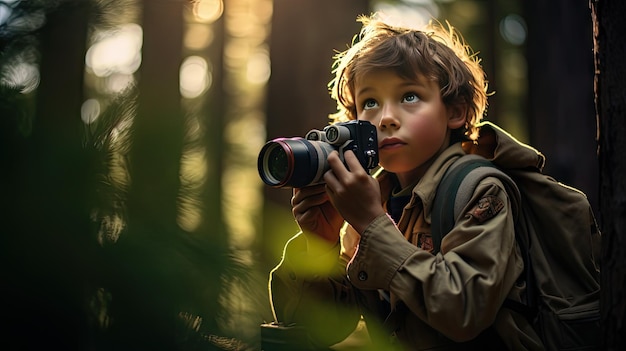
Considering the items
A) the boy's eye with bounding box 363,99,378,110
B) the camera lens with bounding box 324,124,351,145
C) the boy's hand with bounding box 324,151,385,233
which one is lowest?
the boy's hand with bounding box 324,151,385,233

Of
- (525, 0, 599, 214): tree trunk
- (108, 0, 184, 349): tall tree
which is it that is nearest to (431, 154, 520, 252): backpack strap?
(108, 0, 184, 349): tall tree

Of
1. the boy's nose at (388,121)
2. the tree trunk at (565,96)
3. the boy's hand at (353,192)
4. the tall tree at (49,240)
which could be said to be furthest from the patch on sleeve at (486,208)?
the tree trunk at (565,96)

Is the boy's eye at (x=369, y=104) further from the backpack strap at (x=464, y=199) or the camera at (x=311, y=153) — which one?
the backpack strap at (x=464, y=199)

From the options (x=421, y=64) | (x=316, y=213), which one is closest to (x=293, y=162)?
(x=316, y=213)

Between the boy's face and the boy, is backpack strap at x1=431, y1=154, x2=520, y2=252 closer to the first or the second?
the boy

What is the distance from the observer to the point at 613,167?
1009 millimetres

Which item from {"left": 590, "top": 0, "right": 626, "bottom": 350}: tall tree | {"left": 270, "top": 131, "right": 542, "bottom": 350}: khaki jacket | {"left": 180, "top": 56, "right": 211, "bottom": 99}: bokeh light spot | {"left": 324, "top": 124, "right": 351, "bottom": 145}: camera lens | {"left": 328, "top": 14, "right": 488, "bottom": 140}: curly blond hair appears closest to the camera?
{"left": 180, "top": 56, "right": 211, "bottom": 99}: bokeh light spot

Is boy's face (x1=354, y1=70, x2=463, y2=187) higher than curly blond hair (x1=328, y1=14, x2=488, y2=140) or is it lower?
lower

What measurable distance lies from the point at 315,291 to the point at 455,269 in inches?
20.4

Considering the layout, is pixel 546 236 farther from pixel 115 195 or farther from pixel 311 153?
pixel 115 195

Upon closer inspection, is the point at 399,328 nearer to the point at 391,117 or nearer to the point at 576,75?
the point at 391,117

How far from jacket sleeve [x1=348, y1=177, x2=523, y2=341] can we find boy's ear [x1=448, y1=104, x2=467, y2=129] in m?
0.30

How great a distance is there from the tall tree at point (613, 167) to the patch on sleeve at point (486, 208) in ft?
0.66

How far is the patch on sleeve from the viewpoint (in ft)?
3.85
